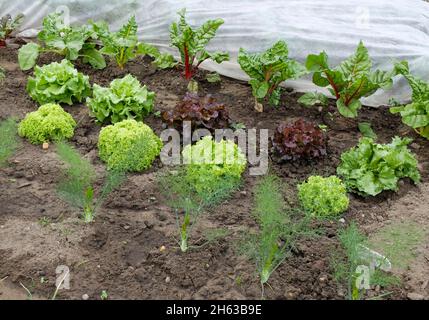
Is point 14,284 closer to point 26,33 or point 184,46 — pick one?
point 184,46

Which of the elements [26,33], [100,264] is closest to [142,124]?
[100,264]

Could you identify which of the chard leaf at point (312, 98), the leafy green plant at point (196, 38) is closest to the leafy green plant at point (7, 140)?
the leafy green plant at point (196, 38)

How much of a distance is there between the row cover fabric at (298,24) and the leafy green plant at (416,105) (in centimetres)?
55

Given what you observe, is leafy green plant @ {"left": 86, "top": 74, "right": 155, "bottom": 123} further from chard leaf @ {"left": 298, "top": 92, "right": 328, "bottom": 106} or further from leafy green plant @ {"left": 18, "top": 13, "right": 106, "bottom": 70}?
chard leaf @ {"left": 298, "top": 92, "right": 328, "bottom": 106}

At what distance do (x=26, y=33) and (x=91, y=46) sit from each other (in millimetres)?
1076

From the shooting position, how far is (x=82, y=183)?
4680 millimetres

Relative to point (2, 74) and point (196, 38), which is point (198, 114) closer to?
point (196, 38)

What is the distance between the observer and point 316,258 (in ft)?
14.3

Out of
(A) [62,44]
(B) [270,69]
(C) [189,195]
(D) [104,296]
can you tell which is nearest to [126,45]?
(A) [62,44]

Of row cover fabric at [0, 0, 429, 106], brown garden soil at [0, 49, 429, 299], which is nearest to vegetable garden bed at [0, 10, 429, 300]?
brown garden soil at [0, 49, 429, 299]

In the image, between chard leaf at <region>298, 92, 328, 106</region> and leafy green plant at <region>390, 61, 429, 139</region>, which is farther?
chard leaf at <region>298, 92, 328, 106</region>

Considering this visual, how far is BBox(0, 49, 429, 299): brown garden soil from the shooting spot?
4078 mm

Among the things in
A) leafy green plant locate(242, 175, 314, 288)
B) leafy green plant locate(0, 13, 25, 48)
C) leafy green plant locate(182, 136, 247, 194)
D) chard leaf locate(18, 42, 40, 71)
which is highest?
leafy green plant locate(0, 13, 25, 48)

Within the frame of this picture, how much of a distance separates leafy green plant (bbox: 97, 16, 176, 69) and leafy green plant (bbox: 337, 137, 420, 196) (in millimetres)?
2166
